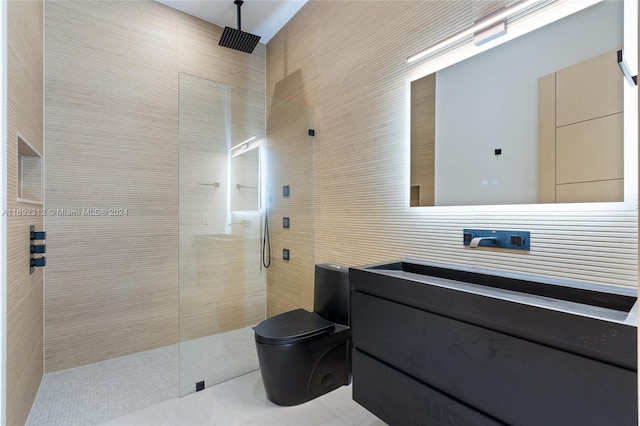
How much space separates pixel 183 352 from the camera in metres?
2.00

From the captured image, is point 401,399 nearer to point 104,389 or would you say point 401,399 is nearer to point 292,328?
point 292,328

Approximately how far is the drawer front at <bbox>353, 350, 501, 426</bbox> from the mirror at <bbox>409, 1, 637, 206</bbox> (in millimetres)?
861

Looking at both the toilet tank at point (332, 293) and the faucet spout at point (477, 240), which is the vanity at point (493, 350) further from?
the toilet tank at point (332, 293)

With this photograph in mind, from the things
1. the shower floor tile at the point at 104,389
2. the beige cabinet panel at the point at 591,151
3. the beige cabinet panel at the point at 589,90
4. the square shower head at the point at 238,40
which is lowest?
the shower floor tile at the point at 104,389

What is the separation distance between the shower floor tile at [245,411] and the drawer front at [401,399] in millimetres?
380

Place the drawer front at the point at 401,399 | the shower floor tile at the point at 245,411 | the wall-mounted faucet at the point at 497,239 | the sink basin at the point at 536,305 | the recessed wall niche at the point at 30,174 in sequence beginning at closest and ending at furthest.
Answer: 1. the sink basin at the point at 536,305
2. the drawer front at the point at 401,399
3. the wall-mounted faucet at the point at 497,239
4. the shower floor tile at the point at 245,411
5. the recessed wall niche at the point at 30,174

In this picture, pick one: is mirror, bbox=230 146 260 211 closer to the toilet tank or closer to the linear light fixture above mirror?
the toilet tank

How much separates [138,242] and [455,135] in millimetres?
2425

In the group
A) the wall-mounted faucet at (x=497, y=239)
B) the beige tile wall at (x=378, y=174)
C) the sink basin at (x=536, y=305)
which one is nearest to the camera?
the sink basin at (x=536, y=305)

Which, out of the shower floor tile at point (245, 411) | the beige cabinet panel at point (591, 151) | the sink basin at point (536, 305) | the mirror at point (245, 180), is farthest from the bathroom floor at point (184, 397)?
the beige cabinet panel at point (591, 151)

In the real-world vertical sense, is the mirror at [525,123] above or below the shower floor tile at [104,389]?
above

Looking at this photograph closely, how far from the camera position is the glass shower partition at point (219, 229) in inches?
81.5

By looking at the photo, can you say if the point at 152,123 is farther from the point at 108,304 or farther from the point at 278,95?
Result: the point at 108,304

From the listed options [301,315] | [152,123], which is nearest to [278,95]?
[152,123]
